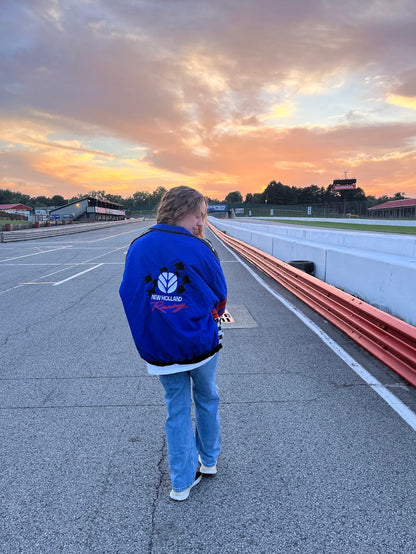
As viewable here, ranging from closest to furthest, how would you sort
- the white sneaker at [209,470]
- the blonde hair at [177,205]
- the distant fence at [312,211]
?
the blonde hair at [177,205] < the white sneaker at [209,470] < the distant fence at [312,211]

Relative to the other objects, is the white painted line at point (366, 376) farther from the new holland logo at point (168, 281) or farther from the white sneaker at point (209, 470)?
the new holland logo at point (168, 281)

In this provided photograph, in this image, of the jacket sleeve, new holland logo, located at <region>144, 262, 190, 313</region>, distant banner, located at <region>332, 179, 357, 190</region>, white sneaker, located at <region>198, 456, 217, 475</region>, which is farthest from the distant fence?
new holland logo, located at <region>144, 262, 190, 313</region>

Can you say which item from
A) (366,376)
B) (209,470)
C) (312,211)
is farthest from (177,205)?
(312,211)

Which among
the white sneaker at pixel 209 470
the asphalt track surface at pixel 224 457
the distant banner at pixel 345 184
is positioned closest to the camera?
A: the asphalt track surface at pixel 224 457

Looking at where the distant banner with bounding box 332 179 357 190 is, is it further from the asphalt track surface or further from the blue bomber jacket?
the blue bomber jacket

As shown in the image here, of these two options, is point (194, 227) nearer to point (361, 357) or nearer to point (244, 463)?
point (244, 463)

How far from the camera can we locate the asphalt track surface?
7.27 feet

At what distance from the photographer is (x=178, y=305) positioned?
225 centimetres

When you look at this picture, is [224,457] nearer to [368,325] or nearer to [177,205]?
[177,205]

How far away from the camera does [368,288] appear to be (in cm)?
723

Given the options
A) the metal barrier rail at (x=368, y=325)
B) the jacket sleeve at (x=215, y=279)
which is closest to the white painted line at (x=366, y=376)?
the metal barrier rail at (x=368, y=325)

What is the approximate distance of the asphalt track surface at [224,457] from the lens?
222cm

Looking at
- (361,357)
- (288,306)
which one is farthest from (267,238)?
(361,357)

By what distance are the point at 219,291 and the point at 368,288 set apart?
5650mm
